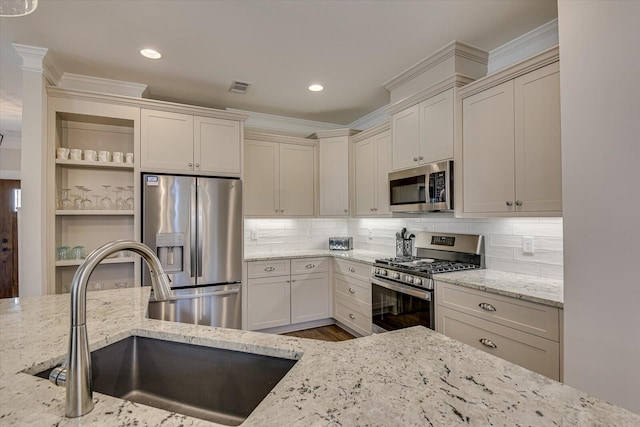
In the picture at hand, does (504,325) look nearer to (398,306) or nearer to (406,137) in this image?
(398,306)

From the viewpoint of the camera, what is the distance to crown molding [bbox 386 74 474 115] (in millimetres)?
2502

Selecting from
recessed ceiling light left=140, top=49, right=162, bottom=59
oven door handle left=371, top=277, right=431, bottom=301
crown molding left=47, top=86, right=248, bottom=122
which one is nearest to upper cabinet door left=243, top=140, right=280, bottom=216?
crown molding left=47, top=86, right=248, bottom=122

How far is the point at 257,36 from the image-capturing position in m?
2.31

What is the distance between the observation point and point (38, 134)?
2.51 metres

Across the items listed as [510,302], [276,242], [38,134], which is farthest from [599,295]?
[38,134]

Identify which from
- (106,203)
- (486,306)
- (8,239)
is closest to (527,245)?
(486,306)

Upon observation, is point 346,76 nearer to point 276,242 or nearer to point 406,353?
point 276,242

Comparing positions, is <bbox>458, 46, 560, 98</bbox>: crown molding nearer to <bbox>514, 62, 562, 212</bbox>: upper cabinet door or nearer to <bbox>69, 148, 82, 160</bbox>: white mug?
<bbox>514, 62, 562, 212</bbox>: upper cabinet door

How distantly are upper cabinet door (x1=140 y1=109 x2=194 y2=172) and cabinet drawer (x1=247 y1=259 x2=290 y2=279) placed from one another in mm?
1196

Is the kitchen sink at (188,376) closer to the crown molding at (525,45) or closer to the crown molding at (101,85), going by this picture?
the crown molding at (525,45)

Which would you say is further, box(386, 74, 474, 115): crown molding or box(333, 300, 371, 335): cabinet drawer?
box(333, 300, 371, 335): cabinet drawer

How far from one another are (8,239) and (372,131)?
5.93 metres

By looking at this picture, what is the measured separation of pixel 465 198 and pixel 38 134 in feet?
11.2

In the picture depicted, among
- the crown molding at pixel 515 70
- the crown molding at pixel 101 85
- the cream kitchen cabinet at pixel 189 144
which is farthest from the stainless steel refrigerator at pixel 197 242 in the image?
the crown molding at pixel 515 70
